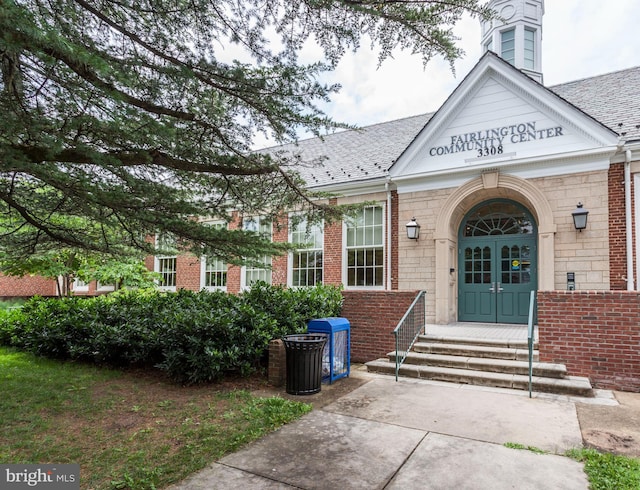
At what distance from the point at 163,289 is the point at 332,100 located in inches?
547

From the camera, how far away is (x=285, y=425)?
463cm

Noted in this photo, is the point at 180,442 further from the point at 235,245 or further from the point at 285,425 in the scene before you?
the point at 235,245

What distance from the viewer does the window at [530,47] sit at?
42.2 feet

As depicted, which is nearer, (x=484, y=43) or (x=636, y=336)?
(x=636, y=336)

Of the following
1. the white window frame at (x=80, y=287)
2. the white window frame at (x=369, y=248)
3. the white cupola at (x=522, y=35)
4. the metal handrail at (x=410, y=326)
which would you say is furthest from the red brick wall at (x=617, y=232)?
the white window frame at (x=80, y=287)

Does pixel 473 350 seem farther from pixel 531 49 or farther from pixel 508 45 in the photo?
pixel 531 49

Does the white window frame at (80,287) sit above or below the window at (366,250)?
below

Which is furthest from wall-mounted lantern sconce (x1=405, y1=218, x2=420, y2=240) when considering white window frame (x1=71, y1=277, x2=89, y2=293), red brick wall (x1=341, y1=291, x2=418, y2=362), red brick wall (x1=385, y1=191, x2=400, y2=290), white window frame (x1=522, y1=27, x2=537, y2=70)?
white window frame (x1=71, y1=277, x2=89, y2=293)

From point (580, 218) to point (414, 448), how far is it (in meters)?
6.93

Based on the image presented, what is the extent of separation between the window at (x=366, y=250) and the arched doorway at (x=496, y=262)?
2189 millimetres

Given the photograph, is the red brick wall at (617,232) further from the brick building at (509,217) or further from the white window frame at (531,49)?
the white window frame at (531,49)

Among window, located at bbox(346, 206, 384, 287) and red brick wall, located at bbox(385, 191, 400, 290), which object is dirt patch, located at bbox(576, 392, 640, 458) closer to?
red brick wall, located at bbox(385, 191, 400, 290)

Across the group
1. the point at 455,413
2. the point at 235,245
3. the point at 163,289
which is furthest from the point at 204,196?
the point at 163,289

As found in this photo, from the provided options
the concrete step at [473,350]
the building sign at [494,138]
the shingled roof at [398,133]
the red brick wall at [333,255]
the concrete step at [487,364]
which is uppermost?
the shingled roof at [398,133]
